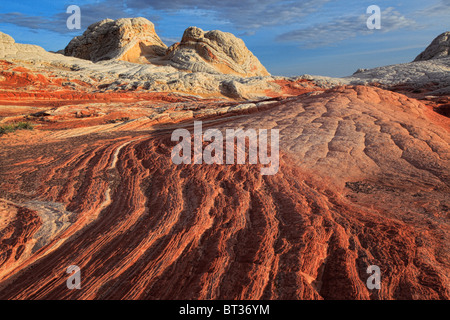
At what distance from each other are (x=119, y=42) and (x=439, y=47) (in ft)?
148

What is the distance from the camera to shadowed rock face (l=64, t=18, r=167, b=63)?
37.4m

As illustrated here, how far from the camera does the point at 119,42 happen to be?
3759 centimetres

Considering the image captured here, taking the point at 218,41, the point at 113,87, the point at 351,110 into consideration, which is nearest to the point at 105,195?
the point at 351,110

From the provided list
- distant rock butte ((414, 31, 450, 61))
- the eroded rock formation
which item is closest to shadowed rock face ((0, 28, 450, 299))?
the eroded rock formation

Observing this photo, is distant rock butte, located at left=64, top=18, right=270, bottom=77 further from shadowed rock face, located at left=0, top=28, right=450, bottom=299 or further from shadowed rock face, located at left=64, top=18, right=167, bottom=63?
shadowed rock face, located at left=0, top=28, right=450, bottom=299

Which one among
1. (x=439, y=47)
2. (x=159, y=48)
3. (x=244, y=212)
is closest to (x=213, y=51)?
(x=159, y=48)

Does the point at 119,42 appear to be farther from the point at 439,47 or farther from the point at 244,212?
the point at 439,47

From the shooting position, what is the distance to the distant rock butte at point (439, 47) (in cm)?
3897

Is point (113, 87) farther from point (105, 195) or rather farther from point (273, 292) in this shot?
point (273, 292)

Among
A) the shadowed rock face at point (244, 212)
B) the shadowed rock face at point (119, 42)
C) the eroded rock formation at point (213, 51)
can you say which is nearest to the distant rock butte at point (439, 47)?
the eroded rock formation at point (213, 51)

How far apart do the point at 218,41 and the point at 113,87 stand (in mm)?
20531

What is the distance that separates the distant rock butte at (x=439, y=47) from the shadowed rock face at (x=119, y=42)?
130ft

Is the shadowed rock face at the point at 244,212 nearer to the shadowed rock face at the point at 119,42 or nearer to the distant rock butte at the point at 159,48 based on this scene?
the distant rock butte at the point at 159,48

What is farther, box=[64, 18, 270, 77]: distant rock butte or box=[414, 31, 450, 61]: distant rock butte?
box=[414, 31, 450, 61]: distant rock butte
